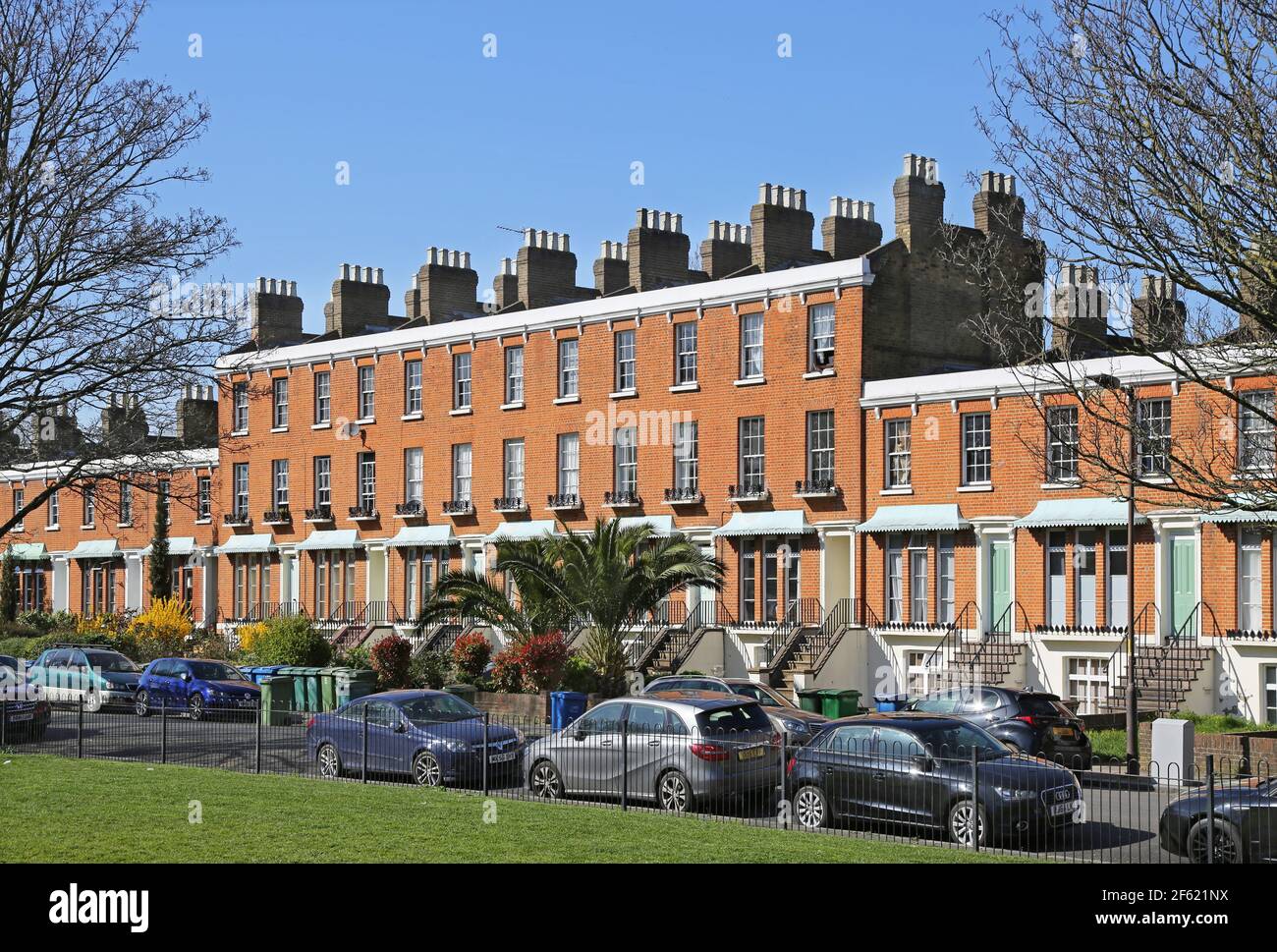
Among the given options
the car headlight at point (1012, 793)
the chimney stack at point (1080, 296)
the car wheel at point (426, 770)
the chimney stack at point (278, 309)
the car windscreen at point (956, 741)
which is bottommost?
the car wheel at point (426, 770)

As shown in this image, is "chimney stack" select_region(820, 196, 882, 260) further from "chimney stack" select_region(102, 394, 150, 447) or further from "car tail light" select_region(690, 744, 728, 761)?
"car tail light" select_region(690, 744, 728, 761)

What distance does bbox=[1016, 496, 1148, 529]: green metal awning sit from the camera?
3881 cm

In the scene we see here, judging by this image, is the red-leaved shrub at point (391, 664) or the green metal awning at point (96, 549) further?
the green metal awning at point (96, 549)

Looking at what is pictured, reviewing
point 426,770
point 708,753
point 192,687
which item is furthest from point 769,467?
point 708,753

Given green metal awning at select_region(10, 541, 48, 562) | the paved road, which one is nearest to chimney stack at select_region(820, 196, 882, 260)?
the paved road

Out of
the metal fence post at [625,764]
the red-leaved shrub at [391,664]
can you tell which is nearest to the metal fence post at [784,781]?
the metal fence post at [625,764]

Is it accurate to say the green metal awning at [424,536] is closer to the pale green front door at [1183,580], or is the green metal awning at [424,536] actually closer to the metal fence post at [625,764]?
the pale green front door at [1183,580]

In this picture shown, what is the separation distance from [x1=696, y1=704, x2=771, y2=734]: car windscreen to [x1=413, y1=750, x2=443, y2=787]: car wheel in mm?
4448

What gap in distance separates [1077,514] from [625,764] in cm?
2084

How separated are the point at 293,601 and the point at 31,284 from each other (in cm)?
2960

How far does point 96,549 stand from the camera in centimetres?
6975

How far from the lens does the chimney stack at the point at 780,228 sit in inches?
1956

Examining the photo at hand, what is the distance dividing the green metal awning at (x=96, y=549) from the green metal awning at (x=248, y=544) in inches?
295
